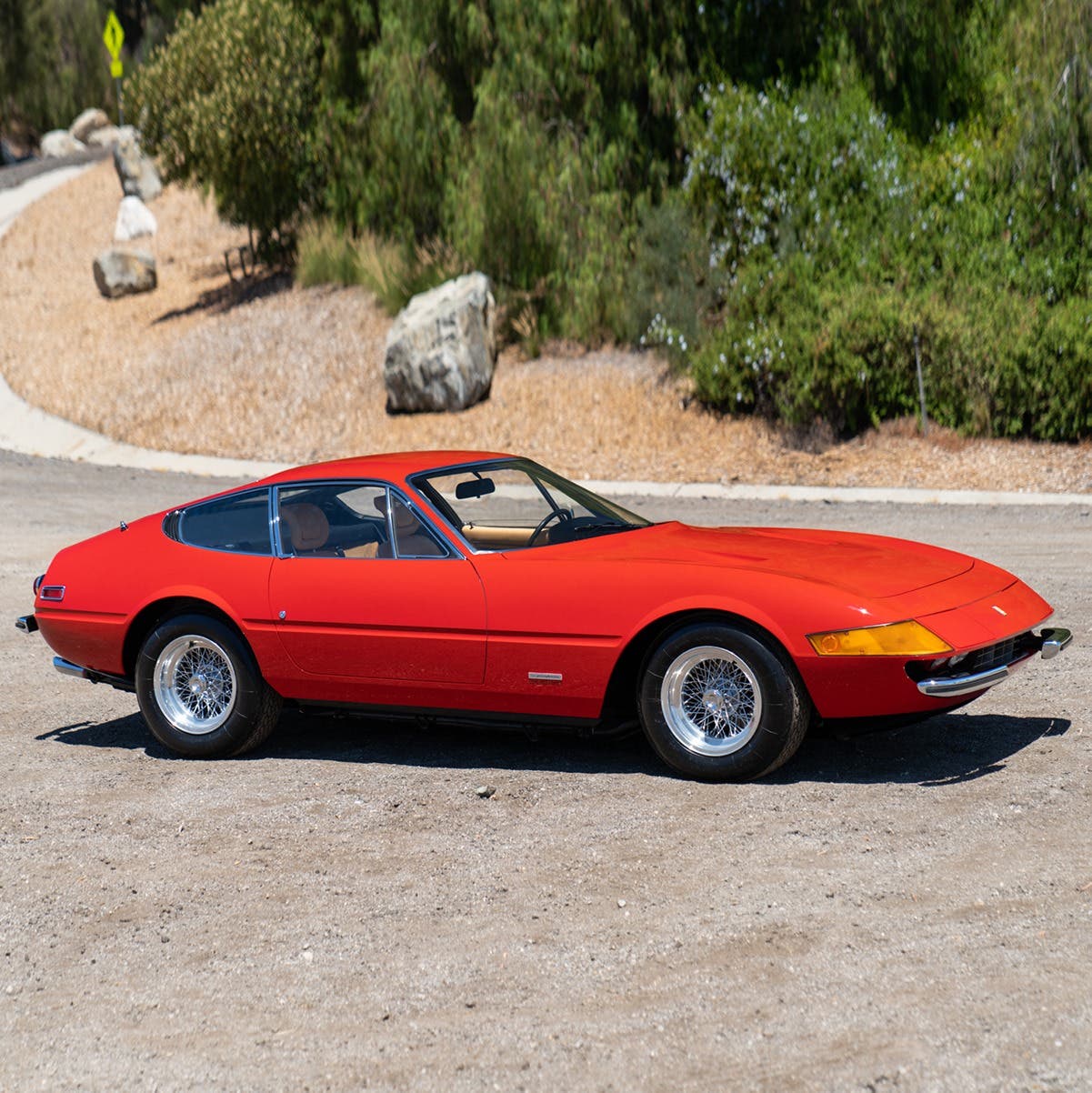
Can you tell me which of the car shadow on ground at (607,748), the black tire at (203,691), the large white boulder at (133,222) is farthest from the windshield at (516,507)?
the large white boulder at (133,222)

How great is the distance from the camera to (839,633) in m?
5.32

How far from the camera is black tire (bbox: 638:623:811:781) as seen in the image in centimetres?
543

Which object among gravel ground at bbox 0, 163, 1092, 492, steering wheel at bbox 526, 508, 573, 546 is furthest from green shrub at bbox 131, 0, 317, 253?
steering wheel at bbox 526, 508, 573, 546

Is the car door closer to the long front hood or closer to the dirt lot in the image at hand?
the dirt lot

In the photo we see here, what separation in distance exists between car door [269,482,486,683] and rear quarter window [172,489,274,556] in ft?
0.39

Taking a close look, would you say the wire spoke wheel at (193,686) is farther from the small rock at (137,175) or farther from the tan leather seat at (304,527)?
the small rock at (137,175)

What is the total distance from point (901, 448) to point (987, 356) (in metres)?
1.51

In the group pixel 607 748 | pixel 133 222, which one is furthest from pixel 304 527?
pixel 133 222

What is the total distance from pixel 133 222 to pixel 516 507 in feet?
105

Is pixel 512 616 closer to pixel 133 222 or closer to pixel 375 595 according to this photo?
pixel 375 595

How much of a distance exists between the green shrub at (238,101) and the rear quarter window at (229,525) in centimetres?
2090

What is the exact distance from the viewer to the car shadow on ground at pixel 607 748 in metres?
5.84

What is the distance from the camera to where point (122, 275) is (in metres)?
30.8

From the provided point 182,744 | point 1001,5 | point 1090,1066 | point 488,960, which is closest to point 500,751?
point 182,744
